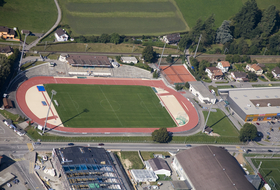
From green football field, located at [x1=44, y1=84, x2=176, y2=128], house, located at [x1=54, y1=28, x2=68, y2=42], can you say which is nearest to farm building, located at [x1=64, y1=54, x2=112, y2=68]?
green football field, located at [x1=44, y1=84, x2=176, y2=128]

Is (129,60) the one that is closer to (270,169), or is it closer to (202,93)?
(202,93)

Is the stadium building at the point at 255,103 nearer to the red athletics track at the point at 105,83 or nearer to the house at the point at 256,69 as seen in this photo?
the house at the point at 256,69

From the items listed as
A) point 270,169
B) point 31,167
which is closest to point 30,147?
point 31,167

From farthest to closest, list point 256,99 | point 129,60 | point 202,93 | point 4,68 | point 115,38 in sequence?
1. point 115,38
2. point 129,60
3. point 202,93
4. point 256,99
5. point 4,68

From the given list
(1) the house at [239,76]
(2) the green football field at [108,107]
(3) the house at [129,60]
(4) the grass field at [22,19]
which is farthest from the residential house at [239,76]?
(4) the grass field at [22,19]

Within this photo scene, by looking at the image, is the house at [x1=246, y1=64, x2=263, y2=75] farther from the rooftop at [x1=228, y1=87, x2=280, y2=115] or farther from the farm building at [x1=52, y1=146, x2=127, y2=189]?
the farm building at [x1=52, y1=146, x2=127, y2=189]
